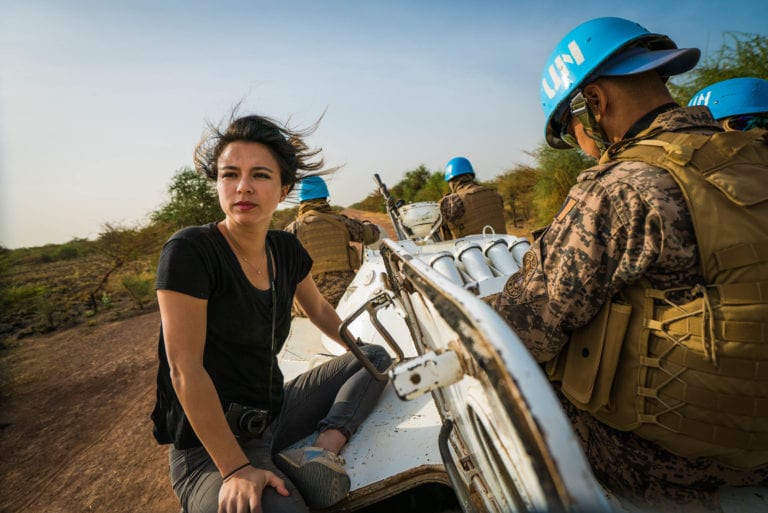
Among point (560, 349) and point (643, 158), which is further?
point (560, 349)

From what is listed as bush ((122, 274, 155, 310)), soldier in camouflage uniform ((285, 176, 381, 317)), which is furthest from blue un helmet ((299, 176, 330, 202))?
bush ((122, 274, 155, 310))

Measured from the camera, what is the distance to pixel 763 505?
1322 millimetres

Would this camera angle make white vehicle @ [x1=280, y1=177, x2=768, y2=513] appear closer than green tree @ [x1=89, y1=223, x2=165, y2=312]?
Yes

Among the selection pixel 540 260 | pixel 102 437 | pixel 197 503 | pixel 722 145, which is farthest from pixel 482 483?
pixel 102 437

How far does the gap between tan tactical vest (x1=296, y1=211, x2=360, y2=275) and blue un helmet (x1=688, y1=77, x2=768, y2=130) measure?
4011 millimetres

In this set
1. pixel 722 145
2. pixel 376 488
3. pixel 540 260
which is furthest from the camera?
pixel 376 488

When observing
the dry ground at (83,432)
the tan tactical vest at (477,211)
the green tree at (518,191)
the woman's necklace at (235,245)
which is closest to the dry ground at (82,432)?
the dry ground at (83,432)

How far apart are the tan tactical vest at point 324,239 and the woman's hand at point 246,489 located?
11.6ft

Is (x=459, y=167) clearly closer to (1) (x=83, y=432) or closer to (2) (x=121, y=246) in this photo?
(1) (x=83, y=432)

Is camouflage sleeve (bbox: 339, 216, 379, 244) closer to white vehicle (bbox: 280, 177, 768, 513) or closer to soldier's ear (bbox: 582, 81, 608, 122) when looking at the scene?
white vehicle (bbox: 280, 177, 768, 513)

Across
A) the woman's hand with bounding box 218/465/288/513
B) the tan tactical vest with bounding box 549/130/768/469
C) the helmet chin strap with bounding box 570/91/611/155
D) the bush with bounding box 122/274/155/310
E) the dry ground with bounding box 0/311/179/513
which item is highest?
the helmet chin strap with bounding box 570/91/611/155

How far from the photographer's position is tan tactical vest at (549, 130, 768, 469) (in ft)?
3.67

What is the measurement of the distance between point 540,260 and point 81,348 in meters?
10.6

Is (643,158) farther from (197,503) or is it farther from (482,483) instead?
(197,503)
